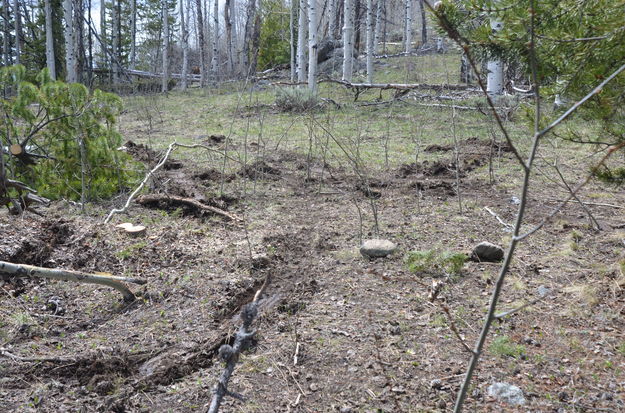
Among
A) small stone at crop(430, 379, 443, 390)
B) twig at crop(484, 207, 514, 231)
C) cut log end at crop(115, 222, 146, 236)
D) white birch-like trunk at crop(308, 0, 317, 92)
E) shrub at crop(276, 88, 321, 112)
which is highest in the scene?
white birch-like trunk at crop(308, 0, 317, 92)

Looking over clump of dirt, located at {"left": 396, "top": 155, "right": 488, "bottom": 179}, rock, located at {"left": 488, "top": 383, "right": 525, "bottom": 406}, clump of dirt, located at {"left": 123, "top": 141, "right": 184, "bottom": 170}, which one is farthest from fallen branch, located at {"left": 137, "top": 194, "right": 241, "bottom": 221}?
rock, located at {"left": 488, "top": 383, "right": 525, "bottom": 406}

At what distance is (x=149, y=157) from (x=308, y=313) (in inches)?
211

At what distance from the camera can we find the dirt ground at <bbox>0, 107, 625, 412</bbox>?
2721 mm

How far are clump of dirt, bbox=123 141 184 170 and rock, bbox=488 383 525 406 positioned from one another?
20.4 feet

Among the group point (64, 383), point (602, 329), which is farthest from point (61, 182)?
point (602, 329)

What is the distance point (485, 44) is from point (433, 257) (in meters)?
1.71

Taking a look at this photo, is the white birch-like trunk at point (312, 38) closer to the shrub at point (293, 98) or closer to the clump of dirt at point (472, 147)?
the shrub at point (293, 98)

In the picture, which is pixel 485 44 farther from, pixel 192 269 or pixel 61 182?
pixel 61 182

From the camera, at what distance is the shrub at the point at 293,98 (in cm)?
1285

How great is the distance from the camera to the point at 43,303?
12.5 ft

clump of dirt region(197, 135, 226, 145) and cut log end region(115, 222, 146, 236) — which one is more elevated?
clump of dirt region(197, 135, 226, 145)

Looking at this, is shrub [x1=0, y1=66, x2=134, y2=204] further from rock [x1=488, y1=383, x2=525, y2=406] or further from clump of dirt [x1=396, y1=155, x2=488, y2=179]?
rock [x1=488, y1=383, x2=525, y2=406]

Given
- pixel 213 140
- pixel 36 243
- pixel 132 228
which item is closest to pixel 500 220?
pixel 132 228

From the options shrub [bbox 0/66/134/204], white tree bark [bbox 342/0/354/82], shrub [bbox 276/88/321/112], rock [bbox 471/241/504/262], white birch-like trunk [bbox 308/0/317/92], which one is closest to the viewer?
rock [bbox 471/241/504/262]
